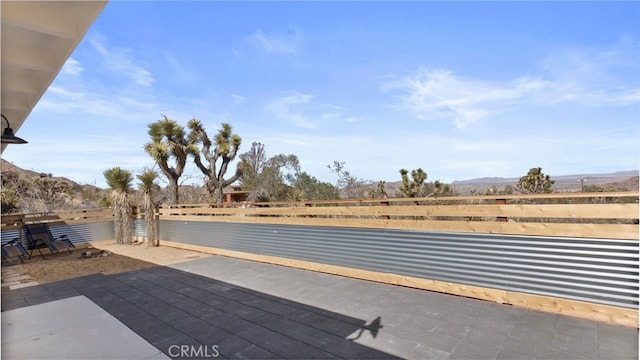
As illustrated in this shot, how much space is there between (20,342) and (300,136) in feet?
32.6

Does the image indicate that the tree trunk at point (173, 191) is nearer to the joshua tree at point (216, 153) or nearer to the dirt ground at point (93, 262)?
the joshua tree at point (216, 153)

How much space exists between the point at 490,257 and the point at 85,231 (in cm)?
1063

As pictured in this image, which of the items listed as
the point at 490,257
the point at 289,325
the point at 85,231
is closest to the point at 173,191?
the point at 85,231

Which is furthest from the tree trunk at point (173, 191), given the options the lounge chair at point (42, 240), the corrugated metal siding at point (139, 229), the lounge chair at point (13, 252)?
the lounge chair at point (13, 252)

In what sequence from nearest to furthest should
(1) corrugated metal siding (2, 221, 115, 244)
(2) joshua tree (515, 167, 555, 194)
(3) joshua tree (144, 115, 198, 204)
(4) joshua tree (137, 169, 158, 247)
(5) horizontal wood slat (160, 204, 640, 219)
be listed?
(5) horizontal wood slat (160, 204, 640, 219) → (1) corrugated metal siding (2, 221, 115, 244) → (4) joshua tree (137, 169, 158, 247) → (2) joshua tree (515, 167, 555, 194) → (3) joshua tree (144, 115, 198, 204)

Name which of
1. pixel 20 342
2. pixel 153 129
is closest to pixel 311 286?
pixel 20 342

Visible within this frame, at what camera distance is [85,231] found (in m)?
9.51

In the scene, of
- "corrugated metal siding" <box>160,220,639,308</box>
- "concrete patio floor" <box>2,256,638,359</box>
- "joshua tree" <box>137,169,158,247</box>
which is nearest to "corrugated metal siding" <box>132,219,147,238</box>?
"joshua tree" <box>137,169,158,247</box>

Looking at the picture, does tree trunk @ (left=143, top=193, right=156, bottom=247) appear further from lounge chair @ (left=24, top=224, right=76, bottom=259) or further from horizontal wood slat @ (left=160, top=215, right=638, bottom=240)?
horizontal wood slat @ (left=160, top=215, right=638, bottom=240)

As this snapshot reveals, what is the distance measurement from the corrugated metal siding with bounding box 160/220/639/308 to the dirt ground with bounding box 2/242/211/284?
2.93 meters

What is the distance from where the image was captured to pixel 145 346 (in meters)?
2.95

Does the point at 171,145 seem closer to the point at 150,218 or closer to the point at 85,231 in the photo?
the point at 150,218

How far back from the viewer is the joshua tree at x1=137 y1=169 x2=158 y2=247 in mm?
Answer: 9203

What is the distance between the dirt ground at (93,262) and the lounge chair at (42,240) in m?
0.22
